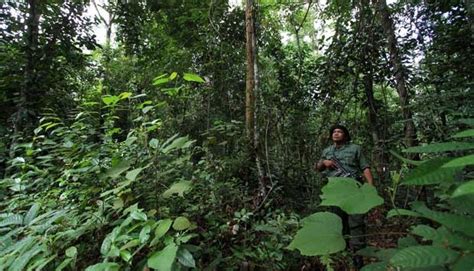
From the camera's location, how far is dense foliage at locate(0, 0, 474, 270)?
1356 millimetres

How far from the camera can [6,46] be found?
5816mm

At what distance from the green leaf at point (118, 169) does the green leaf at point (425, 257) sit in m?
1.92

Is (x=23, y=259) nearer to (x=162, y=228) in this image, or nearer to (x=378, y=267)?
(x=162, y=228)

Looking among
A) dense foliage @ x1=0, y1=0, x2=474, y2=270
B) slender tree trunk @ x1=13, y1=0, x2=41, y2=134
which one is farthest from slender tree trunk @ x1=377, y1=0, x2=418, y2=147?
slender tree trunk @ x1=13, y1=0, x2=41, y2=134

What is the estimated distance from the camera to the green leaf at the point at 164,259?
5.77ft

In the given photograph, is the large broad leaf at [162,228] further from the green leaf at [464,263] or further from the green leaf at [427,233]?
the green leaf at [464,263]

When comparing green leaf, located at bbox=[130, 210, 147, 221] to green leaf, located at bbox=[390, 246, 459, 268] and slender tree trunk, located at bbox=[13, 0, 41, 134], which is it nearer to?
green leaf, located at bbox=[390, 246, 459, 268]

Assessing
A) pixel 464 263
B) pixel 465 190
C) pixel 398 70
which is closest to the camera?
pixel 465 190

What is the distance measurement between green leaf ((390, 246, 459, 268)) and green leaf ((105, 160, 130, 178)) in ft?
6.29

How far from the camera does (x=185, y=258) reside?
6.41 feet

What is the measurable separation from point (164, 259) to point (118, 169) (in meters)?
0.91

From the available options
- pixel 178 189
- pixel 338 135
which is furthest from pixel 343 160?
pixel 178 189

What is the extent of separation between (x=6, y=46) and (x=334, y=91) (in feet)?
17.1

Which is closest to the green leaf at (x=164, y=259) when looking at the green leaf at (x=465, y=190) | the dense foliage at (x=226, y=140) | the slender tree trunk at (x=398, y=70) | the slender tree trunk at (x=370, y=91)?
the dense foliage at (x=226, y=140)
